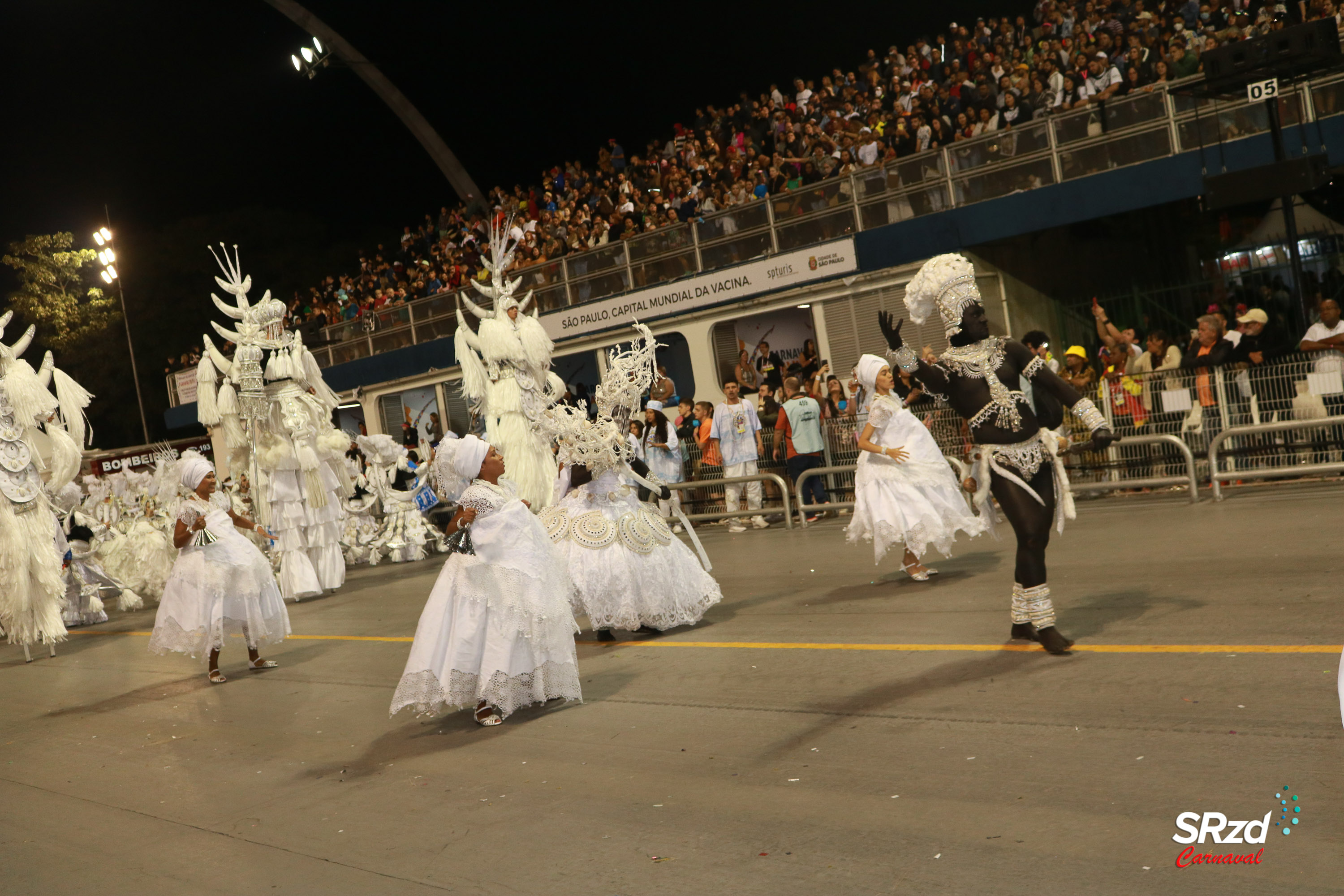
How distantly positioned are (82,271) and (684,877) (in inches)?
2113

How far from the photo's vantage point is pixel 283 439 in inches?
597

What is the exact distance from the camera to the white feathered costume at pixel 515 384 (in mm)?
13766

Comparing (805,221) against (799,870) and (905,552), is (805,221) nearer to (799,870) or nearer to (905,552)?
(905,552)

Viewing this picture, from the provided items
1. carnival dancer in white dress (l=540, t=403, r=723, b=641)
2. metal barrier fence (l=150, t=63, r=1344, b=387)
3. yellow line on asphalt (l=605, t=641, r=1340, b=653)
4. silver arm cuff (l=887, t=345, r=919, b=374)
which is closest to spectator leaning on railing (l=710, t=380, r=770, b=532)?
metal barrier fence (l=150, t=63, r=1344, b=387)

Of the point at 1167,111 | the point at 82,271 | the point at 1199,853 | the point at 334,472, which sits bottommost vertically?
the point at 1199,853

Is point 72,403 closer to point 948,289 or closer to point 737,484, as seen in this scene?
point 737,484

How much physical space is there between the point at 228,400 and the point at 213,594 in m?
6.30

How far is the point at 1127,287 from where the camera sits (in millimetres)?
20094

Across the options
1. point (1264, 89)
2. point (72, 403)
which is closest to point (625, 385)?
point (72, 403)

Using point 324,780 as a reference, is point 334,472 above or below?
above

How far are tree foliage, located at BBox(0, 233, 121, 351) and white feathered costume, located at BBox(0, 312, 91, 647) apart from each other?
40775 millimetres

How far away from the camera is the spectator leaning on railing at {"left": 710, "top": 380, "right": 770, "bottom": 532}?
17141 millimetres

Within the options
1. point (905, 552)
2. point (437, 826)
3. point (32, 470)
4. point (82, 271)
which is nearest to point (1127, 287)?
point (905, 552)

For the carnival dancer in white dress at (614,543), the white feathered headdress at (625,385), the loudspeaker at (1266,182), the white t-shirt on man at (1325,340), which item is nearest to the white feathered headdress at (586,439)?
the carnival dancer in white dress at (614,543)
